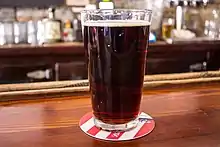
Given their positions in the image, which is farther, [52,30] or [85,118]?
[52,30]

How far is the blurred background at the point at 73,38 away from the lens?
5.65ft

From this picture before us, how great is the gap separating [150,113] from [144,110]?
0.02m

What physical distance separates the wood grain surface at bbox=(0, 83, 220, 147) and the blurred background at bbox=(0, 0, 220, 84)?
38.4 inches

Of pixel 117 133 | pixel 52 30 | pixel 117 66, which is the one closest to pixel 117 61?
pixel 117 66

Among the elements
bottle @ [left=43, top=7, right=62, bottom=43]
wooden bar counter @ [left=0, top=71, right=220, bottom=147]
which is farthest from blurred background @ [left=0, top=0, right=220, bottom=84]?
wooden bar counter @ [left=0, top=71, right=220, bottom=147]

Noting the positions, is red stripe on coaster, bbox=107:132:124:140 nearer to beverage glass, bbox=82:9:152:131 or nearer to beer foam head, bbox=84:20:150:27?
beverage glass, bbox=82:9:152:131

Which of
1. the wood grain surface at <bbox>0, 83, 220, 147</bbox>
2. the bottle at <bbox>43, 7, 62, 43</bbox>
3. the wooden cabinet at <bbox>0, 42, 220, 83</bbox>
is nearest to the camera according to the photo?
the wood grain surface at <bbox>0, 83, 220, 147</bbox>

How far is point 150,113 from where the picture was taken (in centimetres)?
54

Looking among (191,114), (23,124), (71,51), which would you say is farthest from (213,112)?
(71,51)

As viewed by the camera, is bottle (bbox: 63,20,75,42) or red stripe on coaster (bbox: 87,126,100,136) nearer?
Result: red stripe on coaster (bbox: 87,126,100,136)

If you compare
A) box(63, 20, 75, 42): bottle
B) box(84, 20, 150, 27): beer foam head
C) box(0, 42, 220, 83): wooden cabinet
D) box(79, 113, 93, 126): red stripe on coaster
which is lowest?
box(0, 42, 220, 83): wooden cabinet

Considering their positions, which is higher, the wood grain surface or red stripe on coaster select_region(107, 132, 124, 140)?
the wood grain surface

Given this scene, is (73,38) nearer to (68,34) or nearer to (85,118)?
(68,34)

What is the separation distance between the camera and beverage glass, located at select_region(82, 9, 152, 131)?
0.45 metres
